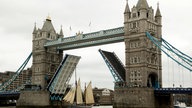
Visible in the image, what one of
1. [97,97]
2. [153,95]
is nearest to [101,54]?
[153,95]

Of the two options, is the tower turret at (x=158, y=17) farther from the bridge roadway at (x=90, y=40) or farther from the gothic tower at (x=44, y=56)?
the gothic tower at (x=44, y=56)

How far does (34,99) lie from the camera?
7988 cm

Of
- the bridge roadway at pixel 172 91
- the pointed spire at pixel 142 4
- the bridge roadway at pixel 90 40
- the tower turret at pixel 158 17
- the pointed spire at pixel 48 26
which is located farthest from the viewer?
the pointed spire at pixel 48 26

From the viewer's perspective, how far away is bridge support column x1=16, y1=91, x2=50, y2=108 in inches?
3107

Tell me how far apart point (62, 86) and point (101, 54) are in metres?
14.6

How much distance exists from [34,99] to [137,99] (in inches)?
1131

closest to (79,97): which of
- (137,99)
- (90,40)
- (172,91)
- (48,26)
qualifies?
(90,40)

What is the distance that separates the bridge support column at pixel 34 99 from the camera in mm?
78925

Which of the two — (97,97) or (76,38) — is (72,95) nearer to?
(76,38)

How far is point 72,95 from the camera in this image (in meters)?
74.0

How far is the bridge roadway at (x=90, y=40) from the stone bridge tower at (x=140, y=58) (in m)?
3.26

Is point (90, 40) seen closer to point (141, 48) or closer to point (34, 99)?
point (141, 48)

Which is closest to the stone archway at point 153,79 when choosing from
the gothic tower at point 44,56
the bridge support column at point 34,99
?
the bridge support column at point 34,99

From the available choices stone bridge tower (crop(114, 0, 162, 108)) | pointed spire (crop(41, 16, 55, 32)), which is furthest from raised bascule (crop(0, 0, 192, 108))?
pointed spire (crop(41, 16, 55, 32))
